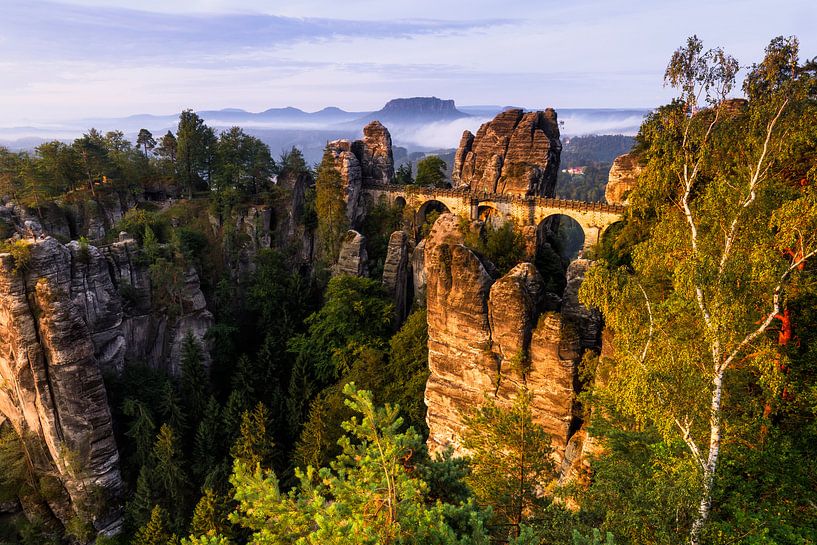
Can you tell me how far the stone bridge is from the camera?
39938 millimetres

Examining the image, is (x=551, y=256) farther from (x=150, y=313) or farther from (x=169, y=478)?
(x=169, y=478)

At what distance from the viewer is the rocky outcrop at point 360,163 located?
143 feet

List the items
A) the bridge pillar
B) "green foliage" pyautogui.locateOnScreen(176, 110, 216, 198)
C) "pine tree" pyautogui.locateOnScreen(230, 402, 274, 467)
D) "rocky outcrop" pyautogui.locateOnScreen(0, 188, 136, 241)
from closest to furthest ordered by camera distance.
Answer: "pine tree" pyautogui.locateOnScreen(230, 402, 274, 467)
"rocky outcrop" pyautogui.locateOnScreen(0, 188, 136, 241)
the bridge pillar
"green foliage" pyautogui.locateOnScreen(176, 110, 216, 198)

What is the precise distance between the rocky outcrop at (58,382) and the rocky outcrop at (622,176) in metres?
36.9

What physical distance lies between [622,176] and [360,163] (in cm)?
2441

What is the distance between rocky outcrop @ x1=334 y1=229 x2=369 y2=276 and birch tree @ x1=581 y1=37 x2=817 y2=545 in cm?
2382

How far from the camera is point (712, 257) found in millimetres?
12281

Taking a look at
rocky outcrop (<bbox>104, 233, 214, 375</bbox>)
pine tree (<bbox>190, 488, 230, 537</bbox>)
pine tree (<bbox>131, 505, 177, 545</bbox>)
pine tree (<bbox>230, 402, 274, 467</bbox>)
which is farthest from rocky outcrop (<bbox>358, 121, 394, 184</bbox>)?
pine tree (<bbox>131, 505, 177, 545</bbox>)

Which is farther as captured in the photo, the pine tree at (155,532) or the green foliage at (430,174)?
the green foliage at (430,174)

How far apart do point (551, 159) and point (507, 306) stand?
3164 cm

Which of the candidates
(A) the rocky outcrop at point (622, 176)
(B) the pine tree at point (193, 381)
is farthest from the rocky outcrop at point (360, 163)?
(A) the rocky outcrop at point (622, 176)

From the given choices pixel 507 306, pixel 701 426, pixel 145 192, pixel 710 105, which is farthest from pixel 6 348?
pixel 710 105

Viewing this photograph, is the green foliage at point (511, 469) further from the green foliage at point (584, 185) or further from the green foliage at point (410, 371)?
the green foliage at point (584, 185)

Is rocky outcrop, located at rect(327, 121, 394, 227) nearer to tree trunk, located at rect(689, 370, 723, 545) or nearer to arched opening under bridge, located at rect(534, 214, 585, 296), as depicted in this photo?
arched opening under bridge, located at rect(534, 214, 585, 296)
